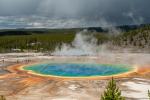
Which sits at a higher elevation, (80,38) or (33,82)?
(80,38)

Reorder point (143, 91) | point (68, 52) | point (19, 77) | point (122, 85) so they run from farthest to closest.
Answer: point (68, 52), point (19, 77), point (122, 85), point (143, 91)

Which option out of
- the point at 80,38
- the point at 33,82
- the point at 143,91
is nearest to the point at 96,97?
the point at 143,91

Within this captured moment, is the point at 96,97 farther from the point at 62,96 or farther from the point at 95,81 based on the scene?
the point at 95,81

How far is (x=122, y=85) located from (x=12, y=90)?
14543 millimetres

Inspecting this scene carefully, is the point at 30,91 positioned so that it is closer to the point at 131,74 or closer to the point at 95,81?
the point at 95,81

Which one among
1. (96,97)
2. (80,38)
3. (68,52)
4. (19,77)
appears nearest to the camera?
(96,97)

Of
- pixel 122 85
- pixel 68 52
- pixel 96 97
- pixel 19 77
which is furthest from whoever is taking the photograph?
pixel 68 52

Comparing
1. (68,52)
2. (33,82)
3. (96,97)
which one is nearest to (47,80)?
(33,82)

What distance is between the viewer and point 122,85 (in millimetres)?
42938

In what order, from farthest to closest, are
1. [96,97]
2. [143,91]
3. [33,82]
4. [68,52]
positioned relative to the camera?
[68,52] < [33,82] < [143,91] < [96,97]

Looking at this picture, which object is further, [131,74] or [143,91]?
[131,74]

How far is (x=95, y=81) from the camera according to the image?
46.1 meters

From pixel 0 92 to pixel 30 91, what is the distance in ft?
12.2

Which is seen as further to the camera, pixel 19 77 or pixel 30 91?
pixel 19 77
